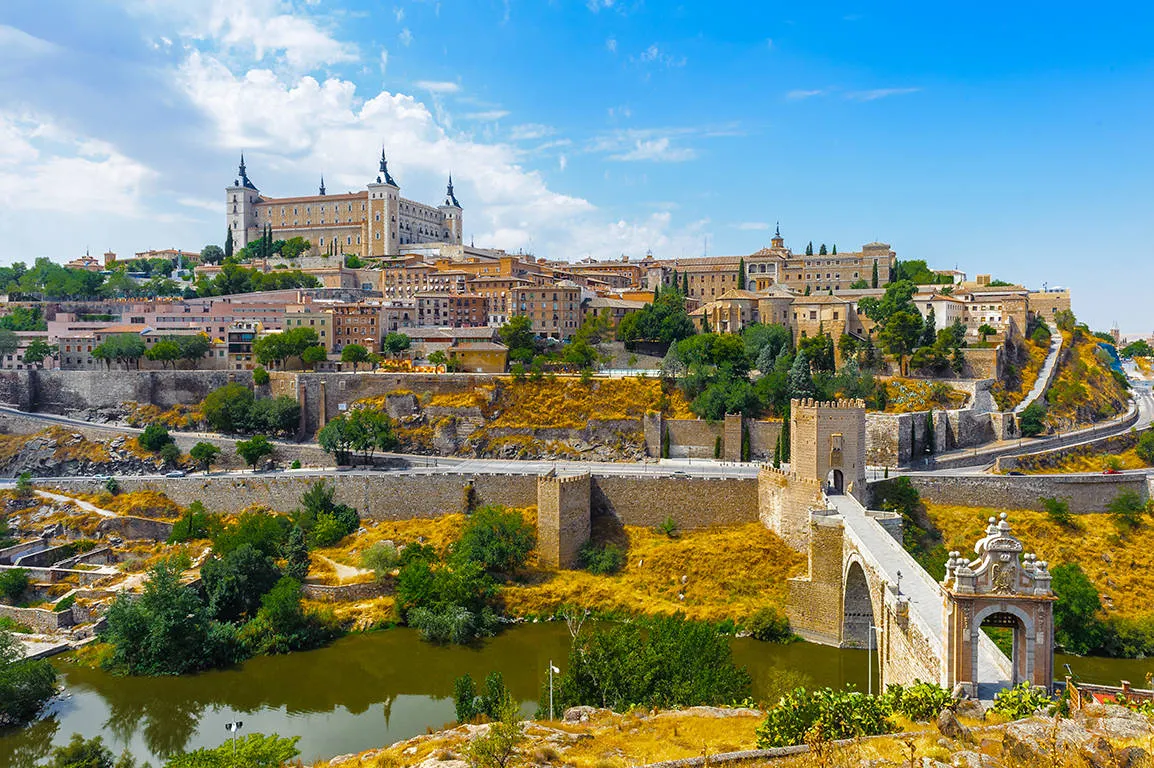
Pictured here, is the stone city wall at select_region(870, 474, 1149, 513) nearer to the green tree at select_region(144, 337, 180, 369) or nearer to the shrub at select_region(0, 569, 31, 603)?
the shrub at select_region(0, 569, 31, 603)

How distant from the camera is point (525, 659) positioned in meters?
22.9

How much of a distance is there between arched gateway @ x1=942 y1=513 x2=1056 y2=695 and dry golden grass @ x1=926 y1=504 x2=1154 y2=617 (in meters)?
16.0

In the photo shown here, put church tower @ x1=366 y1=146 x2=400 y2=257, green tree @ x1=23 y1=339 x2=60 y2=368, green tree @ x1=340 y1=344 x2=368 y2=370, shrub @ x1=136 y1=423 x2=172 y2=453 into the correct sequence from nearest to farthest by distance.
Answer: shrub @ x1=136 y1=423 x2=172 y2=453 < green tree @ x1=340 y1=344 x2=368 y2=370 < green tree @ x1=23 y1=339 x2=60 y2=368 < church tower @ x1=366 y1=146 x2=400 y2=257

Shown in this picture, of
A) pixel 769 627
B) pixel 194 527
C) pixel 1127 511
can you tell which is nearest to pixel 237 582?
pixel 194 527

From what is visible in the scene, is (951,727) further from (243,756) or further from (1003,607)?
(243,756)

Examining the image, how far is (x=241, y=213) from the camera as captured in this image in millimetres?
88500

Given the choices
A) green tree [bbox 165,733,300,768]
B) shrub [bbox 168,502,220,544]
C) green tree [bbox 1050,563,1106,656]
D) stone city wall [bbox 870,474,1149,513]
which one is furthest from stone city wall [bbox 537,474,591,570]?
green tree [bbox 1050,563,1106,656]

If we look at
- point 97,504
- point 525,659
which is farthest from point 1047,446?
point 97,504

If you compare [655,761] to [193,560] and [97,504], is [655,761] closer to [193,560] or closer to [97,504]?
[193,560]

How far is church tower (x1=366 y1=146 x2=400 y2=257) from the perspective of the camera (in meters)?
82.7

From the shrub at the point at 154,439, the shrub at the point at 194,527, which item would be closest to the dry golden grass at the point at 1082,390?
the shrub at the point at 194,527

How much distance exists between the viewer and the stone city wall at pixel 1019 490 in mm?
29188

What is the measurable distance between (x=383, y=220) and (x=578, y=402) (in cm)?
5102

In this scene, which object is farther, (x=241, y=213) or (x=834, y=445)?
(x=241, y=213)
